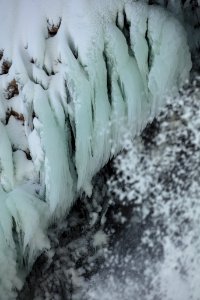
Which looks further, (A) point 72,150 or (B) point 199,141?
(B) point 199,141

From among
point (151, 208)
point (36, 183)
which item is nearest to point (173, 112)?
point (151, 208)

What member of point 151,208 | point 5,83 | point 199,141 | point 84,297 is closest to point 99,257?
point 84,297

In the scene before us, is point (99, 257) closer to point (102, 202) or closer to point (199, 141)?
point (102, 202)

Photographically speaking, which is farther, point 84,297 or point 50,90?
point 84,297

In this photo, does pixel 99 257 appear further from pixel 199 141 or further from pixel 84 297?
pixel 199 141

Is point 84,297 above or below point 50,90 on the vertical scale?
below

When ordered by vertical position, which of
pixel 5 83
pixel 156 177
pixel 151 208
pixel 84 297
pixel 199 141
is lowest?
pixel 84 297

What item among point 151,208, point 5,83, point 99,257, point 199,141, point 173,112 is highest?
point 5,83
